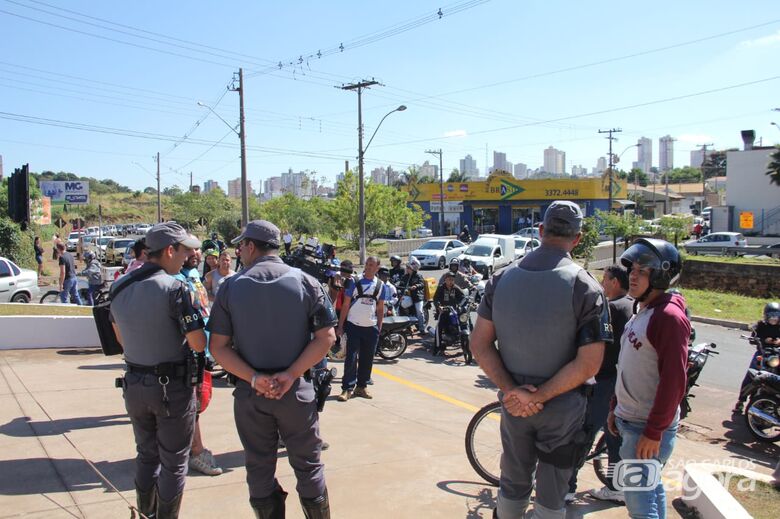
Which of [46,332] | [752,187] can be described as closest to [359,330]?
[46,332]

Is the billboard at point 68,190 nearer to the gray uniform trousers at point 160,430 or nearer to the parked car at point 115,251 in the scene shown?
the parked car at point 115,251

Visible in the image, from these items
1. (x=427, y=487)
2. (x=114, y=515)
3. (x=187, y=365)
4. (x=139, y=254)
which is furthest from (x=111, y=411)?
(x=427, y=487)

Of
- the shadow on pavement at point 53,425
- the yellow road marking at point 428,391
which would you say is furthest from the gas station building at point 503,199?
the shadow on pavement at point 53,425

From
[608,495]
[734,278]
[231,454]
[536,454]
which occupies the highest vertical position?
[536,454]

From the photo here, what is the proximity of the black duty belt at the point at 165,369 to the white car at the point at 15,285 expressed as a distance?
12.4m

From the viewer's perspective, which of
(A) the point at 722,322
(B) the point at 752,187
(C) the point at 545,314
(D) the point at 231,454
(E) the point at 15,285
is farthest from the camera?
(B) the point at 752,187

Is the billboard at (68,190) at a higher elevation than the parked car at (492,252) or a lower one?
higher

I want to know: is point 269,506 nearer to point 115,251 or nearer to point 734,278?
point 734,278

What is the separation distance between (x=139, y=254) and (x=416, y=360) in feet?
16.5

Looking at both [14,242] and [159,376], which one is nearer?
[159,376]

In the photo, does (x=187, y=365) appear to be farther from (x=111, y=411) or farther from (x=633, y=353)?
(x=111, y=411)

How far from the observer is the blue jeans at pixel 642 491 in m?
3.24

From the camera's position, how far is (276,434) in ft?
11.3

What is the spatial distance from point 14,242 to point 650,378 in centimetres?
2542
